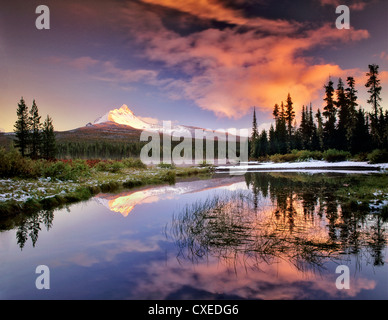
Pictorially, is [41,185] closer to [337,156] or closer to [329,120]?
[337,156]

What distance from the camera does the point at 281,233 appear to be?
26.6 ft

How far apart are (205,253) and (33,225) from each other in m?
7.87

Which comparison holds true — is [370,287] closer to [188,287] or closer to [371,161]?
[188,287]

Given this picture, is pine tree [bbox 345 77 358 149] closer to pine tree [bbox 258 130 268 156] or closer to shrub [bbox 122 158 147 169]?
pine tree [bbox 258 130 268 156]

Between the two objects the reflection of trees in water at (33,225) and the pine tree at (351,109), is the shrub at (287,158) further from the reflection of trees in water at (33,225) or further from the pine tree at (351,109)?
the reflection of trees in water at (33,225)

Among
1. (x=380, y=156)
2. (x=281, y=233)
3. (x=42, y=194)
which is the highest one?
(x=380, y=156)

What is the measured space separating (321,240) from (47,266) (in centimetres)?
783

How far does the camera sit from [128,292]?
16.7 feet

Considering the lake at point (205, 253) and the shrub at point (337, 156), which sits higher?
the shrub at point (337, 156)

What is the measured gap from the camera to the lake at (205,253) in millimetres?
5109

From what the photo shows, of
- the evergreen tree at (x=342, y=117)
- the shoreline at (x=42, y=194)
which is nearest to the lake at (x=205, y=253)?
the shoreline at (x=42, y=194)

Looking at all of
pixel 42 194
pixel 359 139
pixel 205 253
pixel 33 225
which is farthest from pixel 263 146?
pixel 205 253

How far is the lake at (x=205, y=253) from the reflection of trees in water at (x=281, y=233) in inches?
1.2
